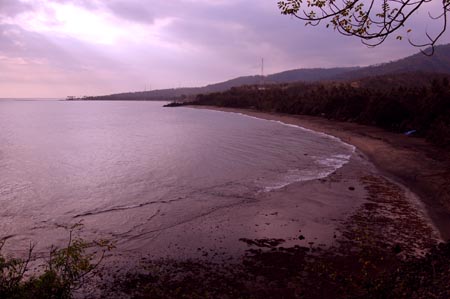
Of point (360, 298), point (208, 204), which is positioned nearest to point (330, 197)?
point (208, 204)

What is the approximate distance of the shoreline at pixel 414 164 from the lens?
1268 cm

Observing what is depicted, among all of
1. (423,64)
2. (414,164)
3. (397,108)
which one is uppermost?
→ (423,64)

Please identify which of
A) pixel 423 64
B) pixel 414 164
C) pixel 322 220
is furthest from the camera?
pixel 423 64

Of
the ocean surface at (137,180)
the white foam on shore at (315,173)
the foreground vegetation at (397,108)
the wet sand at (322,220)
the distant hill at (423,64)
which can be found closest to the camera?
the wet sand at (322,220)

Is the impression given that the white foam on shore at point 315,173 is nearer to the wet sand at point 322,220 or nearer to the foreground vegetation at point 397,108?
the wet sand at point 322,220

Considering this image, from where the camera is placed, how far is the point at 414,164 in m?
19.1

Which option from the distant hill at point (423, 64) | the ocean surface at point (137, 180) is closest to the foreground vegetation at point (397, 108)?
the ocean surface at point (137, 180)

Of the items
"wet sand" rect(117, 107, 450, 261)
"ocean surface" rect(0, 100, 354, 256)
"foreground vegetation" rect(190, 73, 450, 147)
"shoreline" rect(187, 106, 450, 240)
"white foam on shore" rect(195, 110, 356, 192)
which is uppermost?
"foreground vegetation" rect(190, 73, 450, 147)

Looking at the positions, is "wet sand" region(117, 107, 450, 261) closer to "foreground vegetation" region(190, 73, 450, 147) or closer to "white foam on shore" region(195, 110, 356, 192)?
"white foam on shore" region(195, 110, 356, 192)

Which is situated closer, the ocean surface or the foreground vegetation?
the ocean surface

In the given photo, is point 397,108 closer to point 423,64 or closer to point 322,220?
point 322,220

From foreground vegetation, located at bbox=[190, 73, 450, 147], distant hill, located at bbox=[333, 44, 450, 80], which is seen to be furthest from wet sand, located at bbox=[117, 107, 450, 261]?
distant hill, located at bbox=[333, 44, 450, 80]

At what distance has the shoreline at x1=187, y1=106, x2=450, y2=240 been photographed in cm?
1268

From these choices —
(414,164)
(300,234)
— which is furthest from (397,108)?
(300,234)
